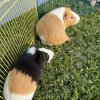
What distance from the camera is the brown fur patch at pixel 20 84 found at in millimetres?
1952

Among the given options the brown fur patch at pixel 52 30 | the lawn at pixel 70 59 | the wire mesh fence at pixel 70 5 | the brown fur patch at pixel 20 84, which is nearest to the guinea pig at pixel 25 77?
the brown fur patch at pixel 20 84

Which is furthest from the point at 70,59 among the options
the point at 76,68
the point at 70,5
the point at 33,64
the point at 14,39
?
the point at 70,5

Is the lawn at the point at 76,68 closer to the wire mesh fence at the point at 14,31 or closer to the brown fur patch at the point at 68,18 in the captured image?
the brown fur patch at the point at 68,18

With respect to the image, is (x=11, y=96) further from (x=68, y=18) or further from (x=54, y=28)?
(x=68, y=18)

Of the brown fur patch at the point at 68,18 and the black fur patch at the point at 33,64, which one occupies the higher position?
the black fur patch at the point at 33,64

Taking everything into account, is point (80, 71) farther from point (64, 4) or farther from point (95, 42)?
point (64, 4)

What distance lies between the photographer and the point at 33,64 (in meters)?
2.13

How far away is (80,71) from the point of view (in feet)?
7.59

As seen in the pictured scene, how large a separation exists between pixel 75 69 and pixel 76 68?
2cm

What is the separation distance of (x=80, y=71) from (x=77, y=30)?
71 centimetres

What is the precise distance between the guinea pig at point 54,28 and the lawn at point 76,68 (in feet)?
0.27

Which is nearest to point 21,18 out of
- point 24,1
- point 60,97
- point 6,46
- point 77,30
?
point 24,1

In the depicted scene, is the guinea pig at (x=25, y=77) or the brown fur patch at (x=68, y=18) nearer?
the guinea pig at (x=25, y=77)

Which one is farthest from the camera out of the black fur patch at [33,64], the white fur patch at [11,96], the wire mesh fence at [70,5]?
the wire mesh fence at [70,5]
